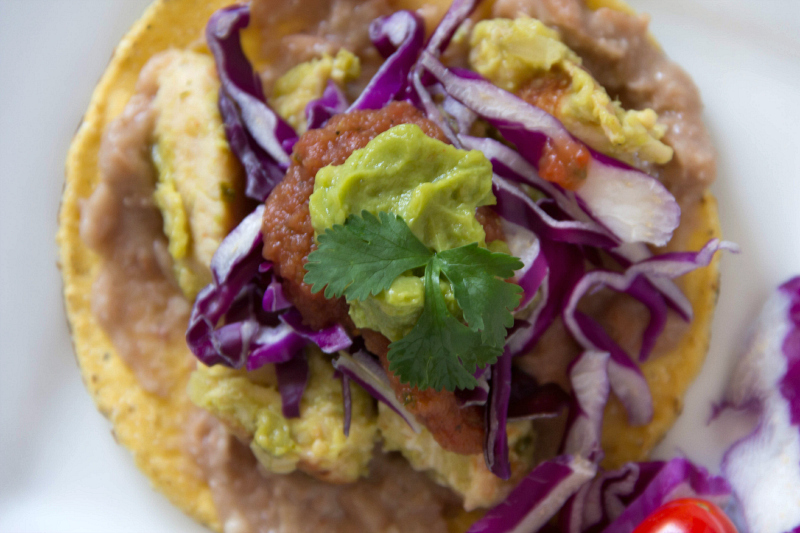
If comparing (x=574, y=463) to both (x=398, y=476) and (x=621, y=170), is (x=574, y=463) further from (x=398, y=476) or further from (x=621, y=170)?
(x=621, y=170)

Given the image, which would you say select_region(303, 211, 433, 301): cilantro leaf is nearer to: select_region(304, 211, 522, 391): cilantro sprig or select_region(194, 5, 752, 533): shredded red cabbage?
select_region(304, 211, 522, 391): cilantro sprig

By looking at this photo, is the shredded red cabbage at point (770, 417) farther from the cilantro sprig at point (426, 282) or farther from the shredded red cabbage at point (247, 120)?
the shredded red cabbage at point (247, 120)

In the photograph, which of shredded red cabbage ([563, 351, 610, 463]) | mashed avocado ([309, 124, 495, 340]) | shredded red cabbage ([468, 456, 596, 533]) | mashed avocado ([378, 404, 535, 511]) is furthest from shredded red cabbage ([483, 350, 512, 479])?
mashed avocado ([309, 124, 495, 340])

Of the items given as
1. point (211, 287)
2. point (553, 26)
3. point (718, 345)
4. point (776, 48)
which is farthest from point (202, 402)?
point (776, 48)

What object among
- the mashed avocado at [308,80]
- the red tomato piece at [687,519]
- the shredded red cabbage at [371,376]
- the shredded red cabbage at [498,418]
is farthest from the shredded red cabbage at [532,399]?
the mashed avocado at [308,80]

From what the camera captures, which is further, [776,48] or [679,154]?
[776,48]

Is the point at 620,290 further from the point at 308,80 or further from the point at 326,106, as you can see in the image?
the point at 308,80

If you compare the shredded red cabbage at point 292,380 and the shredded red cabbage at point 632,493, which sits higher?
the shredded red cabbage at point 292,380
